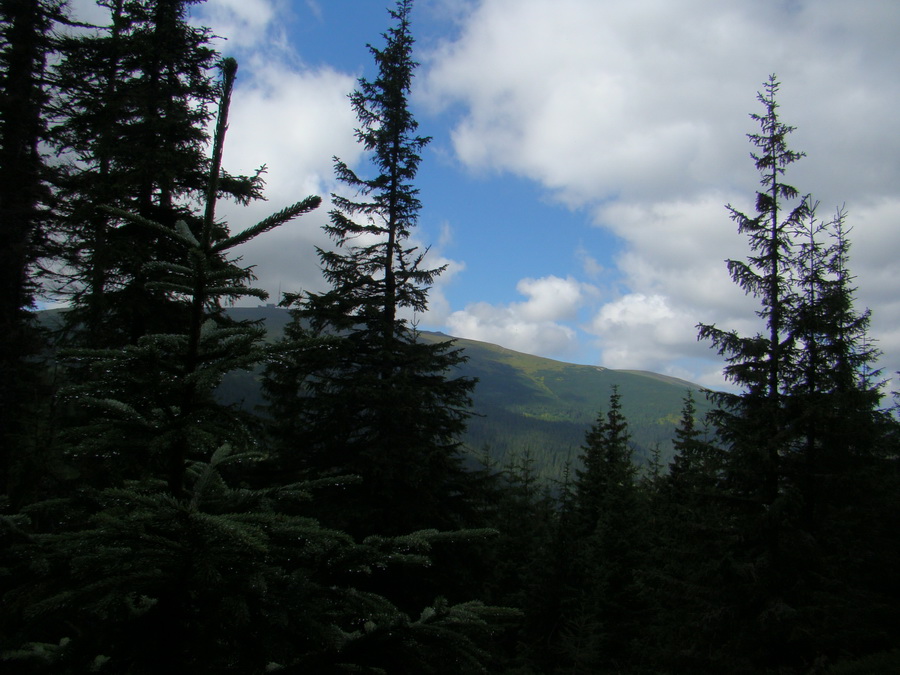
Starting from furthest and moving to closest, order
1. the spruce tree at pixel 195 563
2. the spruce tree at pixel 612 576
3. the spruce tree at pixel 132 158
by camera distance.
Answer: the spruce tree at pixel 612 576 < the spruce tree at pixel 132 158 < the spruce tree at pixel 195 563

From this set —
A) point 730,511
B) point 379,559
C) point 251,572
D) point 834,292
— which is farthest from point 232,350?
point 834,292

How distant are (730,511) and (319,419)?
1319 centimetres

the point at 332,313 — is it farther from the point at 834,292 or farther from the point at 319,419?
the point at 834,292

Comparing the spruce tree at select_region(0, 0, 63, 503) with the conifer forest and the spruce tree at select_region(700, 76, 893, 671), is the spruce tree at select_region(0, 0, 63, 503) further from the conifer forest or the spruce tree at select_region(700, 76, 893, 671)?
the spruce tree at select_region(700, 76, 893, 671)

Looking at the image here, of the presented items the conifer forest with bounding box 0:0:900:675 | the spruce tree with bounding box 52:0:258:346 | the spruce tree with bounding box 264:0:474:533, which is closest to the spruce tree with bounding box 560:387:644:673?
the conifer forest with bounding box 0:0:900:675

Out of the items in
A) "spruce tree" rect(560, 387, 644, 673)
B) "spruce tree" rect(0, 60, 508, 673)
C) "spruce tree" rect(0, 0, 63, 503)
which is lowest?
"spruce tree" rect(560, 387, 644, 673)

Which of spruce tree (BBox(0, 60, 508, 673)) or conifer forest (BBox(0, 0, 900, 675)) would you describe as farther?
conifer forest (BBox(0, 0, 900, 675))

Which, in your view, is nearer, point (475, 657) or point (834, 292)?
point (475, 657)

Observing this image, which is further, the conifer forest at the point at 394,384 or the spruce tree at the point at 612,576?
the spruce tree at the point at 612,576

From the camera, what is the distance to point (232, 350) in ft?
8.00

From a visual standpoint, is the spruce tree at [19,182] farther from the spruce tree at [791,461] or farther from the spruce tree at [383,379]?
the spruce tree at [791,461]

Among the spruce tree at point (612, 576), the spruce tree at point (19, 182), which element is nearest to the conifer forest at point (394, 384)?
the spruce tree at point (19, 182)

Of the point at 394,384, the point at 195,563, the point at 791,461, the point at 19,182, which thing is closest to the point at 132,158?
the point at 19,182

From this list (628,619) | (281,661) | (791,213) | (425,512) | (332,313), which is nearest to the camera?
(281,661)
